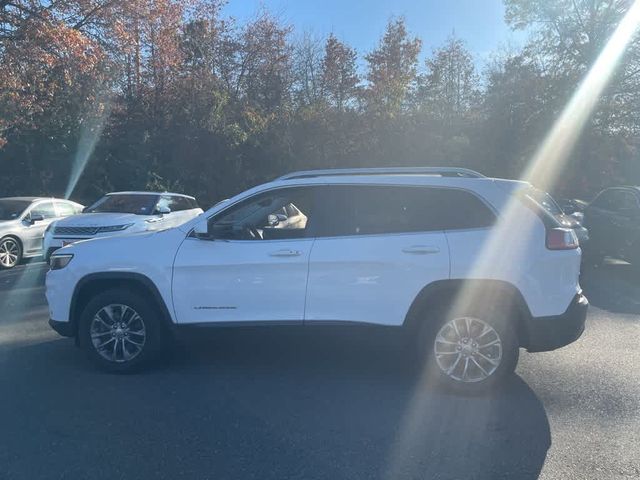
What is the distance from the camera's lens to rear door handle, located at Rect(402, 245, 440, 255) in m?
5.30

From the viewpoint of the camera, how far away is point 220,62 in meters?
28.9

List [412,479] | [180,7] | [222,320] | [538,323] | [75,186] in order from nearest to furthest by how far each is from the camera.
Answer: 1. [412,479]
2. [538,323]
3. [222,320]
4. [180,7]
5. [75,186]

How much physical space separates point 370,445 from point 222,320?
1.89 m

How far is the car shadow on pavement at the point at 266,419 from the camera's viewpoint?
4.06 meters

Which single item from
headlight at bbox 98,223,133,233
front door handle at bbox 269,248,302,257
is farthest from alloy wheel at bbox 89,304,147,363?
headlight at bbox 98,223,133,233

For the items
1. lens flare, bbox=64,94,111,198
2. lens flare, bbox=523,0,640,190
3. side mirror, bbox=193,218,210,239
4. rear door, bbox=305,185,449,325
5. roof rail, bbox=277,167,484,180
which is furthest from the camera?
lens flare, bbox=523,0,640,190

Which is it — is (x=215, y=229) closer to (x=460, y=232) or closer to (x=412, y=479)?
(x=460, y=232)

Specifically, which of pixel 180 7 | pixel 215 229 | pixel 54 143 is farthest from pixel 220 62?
pixel 215 229

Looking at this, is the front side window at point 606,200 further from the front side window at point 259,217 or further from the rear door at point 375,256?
the front side window at point 259,217

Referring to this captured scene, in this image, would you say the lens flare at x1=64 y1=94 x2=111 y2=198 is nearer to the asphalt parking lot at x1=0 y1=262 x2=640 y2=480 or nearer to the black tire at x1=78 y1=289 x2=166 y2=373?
the asphalt parking lot at x1=0 y1=262 x2=640 y2=480

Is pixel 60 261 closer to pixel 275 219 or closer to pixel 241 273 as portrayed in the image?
pixel 241 273

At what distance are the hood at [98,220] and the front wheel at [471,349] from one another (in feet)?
26.4

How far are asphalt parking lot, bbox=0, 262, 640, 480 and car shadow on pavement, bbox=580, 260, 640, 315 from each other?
2.27 meters

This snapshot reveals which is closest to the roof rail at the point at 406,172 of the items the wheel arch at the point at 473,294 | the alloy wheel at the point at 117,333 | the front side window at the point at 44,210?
the wheel arch at the point at 473,294
